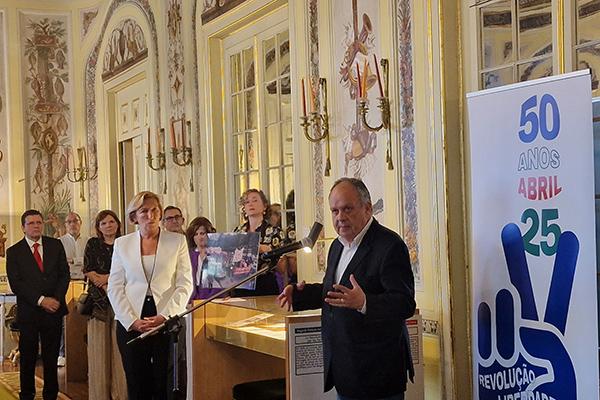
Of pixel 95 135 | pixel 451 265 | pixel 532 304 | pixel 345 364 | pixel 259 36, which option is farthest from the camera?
pixel 95 135

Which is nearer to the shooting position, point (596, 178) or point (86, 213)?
point (596, 178)

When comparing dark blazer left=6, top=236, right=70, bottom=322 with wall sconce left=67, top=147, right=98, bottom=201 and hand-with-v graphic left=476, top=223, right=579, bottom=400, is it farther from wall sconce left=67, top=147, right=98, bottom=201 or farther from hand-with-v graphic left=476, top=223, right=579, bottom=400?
wall sconce left=67, top=147, right=98, bottom=201

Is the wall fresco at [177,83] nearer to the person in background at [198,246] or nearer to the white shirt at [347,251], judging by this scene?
the person in background at [198,246]

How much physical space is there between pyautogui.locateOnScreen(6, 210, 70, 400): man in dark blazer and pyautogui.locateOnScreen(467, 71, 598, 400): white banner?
4001 millimetres

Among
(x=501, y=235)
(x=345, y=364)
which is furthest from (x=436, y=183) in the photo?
(x=345, y=364)

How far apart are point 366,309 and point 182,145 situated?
5.60 meters

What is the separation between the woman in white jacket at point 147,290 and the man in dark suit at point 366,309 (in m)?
1.99

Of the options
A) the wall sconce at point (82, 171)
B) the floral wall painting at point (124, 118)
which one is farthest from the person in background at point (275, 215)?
the wall sconce at point (82, 171)

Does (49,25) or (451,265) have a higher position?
(49,25)

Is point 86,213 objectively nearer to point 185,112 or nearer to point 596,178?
point 185,112

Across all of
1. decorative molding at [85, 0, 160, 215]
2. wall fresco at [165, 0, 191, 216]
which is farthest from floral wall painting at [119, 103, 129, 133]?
wall fresco at [165, 0, 191, 216]

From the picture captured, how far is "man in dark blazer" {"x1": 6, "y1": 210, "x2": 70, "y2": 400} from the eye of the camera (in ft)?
23.5

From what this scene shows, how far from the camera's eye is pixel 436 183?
5.19m

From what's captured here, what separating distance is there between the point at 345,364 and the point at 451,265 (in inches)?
64.0
